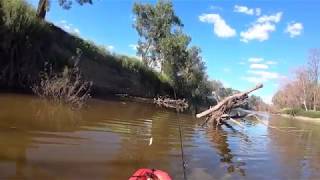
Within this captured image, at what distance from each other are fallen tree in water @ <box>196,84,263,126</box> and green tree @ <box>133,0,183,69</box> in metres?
37.0

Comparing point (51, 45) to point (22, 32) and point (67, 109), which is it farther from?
point (67, 109)

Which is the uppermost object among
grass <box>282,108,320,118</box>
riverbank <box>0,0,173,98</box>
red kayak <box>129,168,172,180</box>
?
riverbank <box>0,0,173,98</box>

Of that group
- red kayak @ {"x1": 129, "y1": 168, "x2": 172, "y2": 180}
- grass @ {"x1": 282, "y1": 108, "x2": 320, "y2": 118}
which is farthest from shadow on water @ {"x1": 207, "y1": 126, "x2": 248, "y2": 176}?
grass @ {"x1": 282, "y1": 108, "x2": 320, "y2": 118}

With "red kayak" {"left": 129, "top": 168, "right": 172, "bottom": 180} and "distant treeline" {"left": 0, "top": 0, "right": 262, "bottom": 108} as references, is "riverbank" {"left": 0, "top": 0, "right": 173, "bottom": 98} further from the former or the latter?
"red kayak" {"left": 129, "top": 168, "right": 172, "bottom": 180}

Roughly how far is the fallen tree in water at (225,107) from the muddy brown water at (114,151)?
2659 millimetres

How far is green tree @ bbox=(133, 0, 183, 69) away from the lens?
195ft

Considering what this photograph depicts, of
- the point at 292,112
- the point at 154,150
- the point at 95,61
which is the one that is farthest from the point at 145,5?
the point at 154,150

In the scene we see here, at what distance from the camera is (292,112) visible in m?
73.9

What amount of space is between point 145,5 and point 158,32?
428cm

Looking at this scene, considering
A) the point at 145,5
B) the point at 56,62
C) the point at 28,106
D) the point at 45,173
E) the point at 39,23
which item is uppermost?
the point at 145,5

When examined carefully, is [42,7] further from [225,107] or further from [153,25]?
[153,25]

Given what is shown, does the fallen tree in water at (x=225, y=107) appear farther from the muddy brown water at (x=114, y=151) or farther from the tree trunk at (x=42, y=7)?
the tree trunk at (x=42, y=7)

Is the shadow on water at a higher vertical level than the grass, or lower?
lower

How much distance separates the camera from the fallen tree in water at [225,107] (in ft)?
67.9
